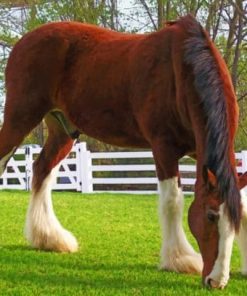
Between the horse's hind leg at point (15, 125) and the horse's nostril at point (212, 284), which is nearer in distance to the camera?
the horse's nostril at point (212, 284)

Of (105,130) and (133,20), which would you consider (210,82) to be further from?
(133,20)

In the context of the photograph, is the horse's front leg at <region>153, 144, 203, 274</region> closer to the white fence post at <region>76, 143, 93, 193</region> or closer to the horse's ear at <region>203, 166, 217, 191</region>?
the horse's ear at <region>203, 166, 217, 191</region>

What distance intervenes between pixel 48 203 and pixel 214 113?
2351 mm

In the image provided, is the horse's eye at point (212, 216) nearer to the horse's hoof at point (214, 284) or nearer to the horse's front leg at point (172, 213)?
the horse's hoof at point (214, 284)

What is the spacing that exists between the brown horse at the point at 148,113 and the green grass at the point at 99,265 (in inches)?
9.2

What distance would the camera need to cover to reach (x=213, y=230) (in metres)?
3.45

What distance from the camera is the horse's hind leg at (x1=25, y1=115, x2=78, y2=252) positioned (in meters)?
5.25

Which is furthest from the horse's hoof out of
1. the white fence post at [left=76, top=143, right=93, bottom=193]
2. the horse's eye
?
the white fence post at [left=76, top=143, right=93, bottom=193]

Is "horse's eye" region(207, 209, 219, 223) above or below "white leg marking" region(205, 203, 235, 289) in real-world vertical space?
above

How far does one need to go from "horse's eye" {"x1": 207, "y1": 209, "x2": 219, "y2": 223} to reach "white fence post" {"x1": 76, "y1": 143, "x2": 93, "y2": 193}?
10607mm

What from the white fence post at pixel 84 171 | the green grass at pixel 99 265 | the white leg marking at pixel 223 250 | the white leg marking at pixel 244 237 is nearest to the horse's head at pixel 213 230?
the white leg marking at pixel 223 250

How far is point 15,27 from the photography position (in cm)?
2194

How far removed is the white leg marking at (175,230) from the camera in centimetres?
415

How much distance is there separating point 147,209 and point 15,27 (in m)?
14.6
